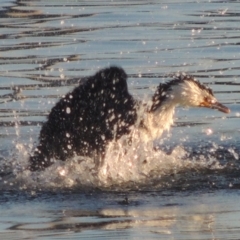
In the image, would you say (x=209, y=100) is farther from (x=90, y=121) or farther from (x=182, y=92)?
(x=90, y=121)

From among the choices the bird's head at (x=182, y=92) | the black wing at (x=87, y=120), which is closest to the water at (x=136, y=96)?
the black wing at (x=87, y=120)

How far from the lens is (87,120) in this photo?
34.8 feet

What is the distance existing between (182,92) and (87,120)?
1188mm

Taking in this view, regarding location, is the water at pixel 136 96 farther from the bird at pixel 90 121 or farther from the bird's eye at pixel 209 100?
the bird's eye at pixel 209 100

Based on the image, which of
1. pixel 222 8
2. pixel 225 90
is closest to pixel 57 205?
pixel 225 90

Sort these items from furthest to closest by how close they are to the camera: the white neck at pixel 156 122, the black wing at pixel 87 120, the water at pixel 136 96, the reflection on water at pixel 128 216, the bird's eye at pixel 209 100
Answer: the bird's eye at pixel 209 100
the white neck at pixel 156 122
the black wing at pixel 87 120
the water at pixel 136 96
the reflection on water at pixel 128 216

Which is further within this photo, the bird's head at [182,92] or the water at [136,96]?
the bird's head at [182,92]

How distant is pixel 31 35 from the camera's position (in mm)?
18406

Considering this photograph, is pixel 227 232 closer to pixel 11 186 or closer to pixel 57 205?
pixel 57 205

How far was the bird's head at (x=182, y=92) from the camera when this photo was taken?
11.3m

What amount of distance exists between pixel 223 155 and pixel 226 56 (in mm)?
4865

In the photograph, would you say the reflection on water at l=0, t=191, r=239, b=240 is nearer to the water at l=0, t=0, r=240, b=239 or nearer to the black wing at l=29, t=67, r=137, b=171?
the water at l=0, t=0, r=240, b=239

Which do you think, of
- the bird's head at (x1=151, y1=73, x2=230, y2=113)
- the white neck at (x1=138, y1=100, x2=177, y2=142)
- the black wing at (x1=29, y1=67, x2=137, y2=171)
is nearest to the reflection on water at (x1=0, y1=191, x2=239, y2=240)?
the black wing at (x1=29, y1=67, x2=137, y2=171)

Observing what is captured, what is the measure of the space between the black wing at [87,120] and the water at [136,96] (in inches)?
6.4
